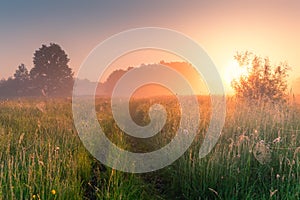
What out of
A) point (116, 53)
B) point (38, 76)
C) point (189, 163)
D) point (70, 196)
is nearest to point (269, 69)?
point (116, 53)

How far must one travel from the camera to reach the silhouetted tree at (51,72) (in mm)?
45250

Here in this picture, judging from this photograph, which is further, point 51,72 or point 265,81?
point 51,72

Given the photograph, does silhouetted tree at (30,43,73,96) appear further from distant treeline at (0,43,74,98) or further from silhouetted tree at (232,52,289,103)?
silhouetted tree at (232,52,289,103)

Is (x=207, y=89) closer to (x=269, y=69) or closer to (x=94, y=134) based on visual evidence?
(x=269, y=69)

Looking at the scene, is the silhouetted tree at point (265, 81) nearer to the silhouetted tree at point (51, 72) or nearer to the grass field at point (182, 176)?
the grass field at point (182, 176)

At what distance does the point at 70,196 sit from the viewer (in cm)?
418

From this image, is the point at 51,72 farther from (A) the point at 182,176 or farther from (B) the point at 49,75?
(A) the point at 182,176

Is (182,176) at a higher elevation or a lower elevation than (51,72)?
lower

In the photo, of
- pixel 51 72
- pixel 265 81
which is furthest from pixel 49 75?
pixel 265 81

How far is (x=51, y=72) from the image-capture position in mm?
45594

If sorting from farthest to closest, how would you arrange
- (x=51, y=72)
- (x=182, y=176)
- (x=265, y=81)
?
(x=51, y=72), (x=265, y=81), (x=182, y=176)

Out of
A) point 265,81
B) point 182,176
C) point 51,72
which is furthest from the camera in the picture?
point 51,72

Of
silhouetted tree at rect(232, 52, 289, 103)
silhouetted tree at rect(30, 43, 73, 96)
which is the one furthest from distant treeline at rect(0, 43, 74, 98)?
silhouetted tree at rect(232, 52, 289, 103)

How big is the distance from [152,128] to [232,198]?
19.3 ft
